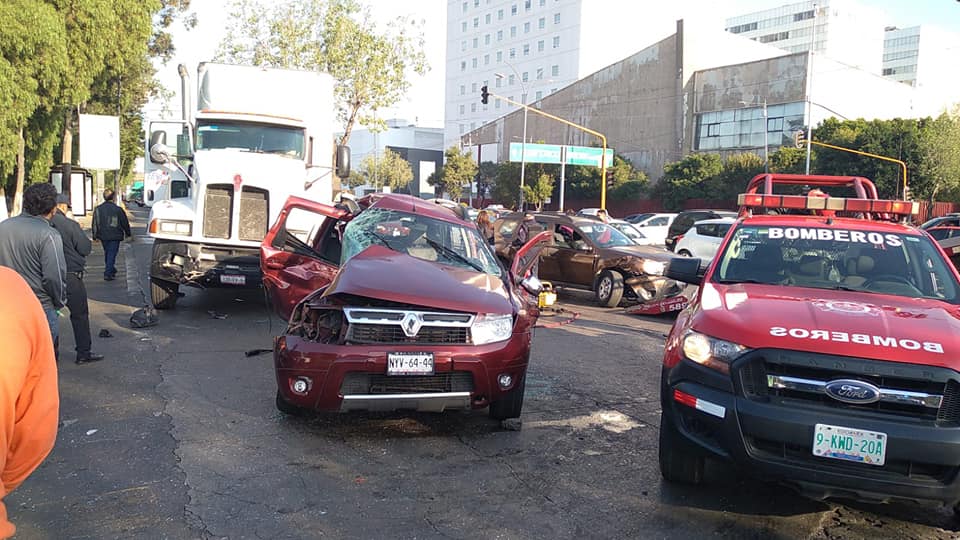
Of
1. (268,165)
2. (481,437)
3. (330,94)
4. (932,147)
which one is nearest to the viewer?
(481,437)

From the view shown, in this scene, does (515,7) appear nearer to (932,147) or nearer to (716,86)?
(716,86)

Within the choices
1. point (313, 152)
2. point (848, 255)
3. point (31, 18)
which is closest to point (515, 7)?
point (31, 18)

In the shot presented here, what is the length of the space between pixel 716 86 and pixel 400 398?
189 feet

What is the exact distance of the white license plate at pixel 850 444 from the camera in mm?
3527

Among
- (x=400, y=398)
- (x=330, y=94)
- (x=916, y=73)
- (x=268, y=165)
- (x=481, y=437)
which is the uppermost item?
(x=916, y=73)

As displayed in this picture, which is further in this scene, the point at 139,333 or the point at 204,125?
the point at 204,125

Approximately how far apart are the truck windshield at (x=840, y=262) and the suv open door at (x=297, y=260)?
4568 millimetres

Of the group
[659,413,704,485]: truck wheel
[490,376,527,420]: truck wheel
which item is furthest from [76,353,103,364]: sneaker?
[659,413,704,485]: truck wheel

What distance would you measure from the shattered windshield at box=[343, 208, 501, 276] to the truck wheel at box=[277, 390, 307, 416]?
5.08ft

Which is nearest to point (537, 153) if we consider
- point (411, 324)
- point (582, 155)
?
point (582, 155)

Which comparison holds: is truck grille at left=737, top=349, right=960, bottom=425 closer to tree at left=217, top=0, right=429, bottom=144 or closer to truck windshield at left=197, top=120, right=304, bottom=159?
truck windshield at left=197, top=120, right=304, bottom=159

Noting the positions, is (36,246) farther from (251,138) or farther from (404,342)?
(251,138)

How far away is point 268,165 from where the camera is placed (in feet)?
37.5

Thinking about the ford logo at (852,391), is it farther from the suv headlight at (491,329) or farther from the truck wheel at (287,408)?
the truck wheel at (287,408)
